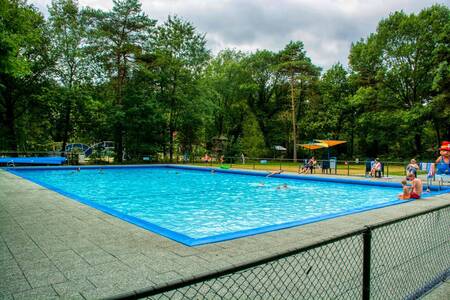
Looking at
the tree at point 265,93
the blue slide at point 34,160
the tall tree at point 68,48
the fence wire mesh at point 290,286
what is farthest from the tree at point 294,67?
the fence wire mesh at point 290,286

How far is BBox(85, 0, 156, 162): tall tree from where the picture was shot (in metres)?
25.2

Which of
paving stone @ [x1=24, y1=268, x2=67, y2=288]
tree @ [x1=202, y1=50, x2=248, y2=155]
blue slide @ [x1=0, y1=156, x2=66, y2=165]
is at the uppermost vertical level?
tree @ [x1=202, y1=50, x2=248, y2=155]

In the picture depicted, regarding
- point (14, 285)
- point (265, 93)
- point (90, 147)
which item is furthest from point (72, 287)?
point (265, 93)

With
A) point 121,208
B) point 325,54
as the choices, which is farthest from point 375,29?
point 121,208

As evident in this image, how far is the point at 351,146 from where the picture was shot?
36750mm

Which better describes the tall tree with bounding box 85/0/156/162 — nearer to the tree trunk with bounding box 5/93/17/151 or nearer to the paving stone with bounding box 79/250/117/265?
the tree trunk with bounding box 5/93/17/151

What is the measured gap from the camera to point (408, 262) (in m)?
3.91

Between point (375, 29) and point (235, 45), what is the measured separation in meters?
16.0

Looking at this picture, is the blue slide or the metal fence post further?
the blue slide

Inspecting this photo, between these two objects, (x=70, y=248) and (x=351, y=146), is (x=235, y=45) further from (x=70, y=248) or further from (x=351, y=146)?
(x=70, y=248)

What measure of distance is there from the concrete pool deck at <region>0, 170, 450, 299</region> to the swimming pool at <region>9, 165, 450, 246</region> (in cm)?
40

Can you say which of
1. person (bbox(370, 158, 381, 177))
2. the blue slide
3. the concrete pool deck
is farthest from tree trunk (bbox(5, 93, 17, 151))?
person (bbox(370, 158, 381, 177))

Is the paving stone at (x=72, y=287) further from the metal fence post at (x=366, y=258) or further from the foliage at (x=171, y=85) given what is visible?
the foliage at (x=171, y=85)

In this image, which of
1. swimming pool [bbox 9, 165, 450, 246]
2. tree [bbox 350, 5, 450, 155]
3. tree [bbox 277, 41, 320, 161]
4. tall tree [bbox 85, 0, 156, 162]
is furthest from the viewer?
tree [bbox 277, 41, 320, 161]
